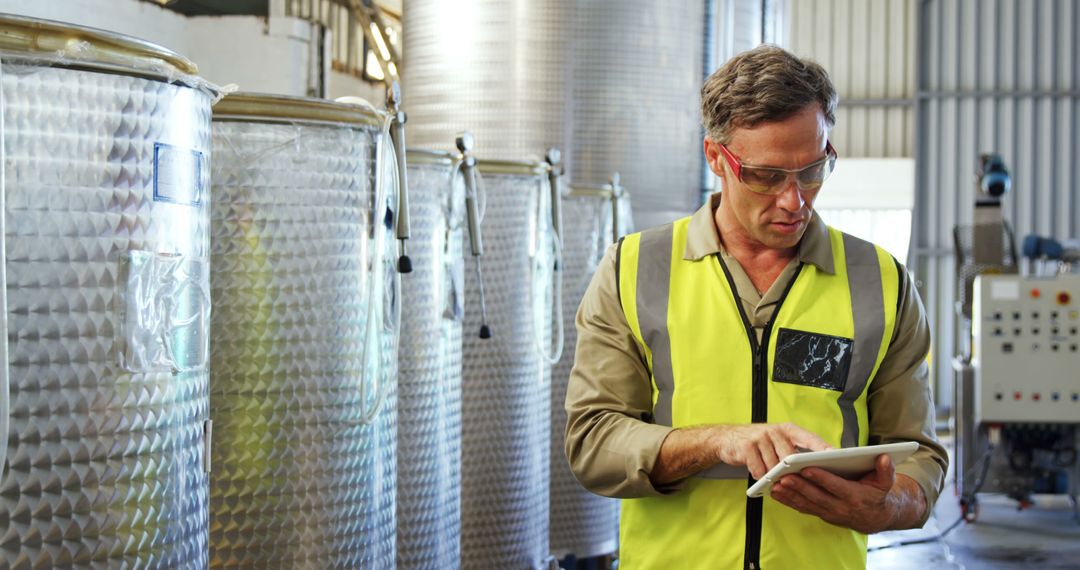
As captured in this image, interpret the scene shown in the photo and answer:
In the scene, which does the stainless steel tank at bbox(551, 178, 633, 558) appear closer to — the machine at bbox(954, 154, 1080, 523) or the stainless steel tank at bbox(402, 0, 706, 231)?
the stainless steel tank at bbox(402, 0, 706, 231)

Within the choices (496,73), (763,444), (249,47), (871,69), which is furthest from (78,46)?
(871,69)

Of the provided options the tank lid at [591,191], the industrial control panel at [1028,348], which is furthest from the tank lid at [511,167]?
the industrial control panel at [1028,348]

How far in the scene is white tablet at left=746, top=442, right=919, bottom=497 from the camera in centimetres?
157

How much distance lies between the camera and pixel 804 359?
73.7 inches

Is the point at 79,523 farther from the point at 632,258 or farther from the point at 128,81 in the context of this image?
the point at 632,258

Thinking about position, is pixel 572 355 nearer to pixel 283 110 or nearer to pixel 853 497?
pixel 283 110

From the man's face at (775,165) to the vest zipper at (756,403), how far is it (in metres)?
0.10

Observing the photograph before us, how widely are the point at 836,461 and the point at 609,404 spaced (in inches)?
17.0

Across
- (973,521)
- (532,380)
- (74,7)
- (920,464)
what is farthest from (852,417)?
(973,521)

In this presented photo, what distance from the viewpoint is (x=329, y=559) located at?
9.09ft

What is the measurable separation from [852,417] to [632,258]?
448mm

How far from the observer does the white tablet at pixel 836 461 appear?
1.57m

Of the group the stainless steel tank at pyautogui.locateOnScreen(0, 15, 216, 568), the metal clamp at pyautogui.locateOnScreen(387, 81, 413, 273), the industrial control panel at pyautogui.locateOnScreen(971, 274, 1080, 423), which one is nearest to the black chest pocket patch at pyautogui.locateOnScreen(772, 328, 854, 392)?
the stainless steel tank at pyautogui.locateOnScreen(0, 15, 216, 568)

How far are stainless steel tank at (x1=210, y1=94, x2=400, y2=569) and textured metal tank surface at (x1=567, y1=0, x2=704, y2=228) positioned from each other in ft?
9.51
